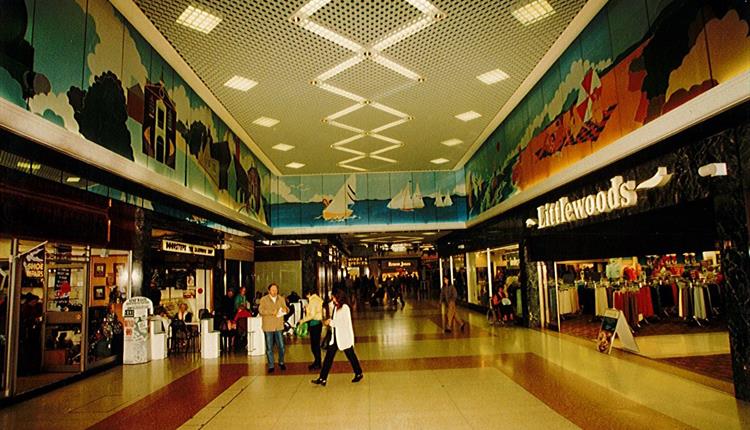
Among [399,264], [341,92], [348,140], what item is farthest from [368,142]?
[399,264]

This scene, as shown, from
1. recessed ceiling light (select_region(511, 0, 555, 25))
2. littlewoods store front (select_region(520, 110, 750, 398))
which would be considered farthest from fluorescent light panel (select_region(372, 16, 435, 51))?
littlewoods store front (select_region(520, 110, 750, 398))

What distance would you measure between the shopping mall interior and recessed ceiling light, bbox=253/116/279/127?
0.82ft

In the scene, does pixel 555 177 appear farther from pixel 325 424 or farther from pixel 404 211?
pixel 404 211

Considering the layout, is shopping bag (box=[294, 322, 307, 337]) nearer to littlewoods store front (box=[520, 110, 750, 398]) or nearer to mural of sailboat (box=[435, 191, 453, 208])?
littlewoods store front (box=[520, 110, 750, 398])

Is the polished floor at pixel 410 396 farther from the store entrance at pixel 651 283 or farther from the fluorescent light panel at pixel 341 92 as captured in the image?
the fluorescent light panel at pixel 341 92

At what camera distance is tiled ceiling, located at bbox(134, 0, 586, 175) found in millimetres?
7098

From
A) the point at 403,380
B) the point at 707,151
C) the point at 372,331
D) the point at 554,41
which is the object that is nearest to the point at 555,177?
the point at 554,41

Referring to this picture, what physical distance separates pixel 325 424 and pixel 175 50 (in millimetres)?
6908

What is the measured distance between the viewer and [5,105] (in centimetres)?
465

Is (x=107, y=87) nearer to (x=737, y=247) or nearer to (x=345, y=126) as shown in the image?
(x=345, y=126)

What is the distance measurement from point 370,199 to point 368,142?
15.0ft

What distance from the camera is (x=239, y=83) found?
31.9 ft

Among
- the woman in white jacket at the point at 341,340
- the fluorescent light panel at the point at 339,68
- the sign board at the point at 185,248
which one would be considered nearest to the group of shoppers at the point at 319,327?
the woman in white jacket at the point at 341,340

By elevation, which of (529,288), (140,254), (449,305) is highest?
(140,254)
